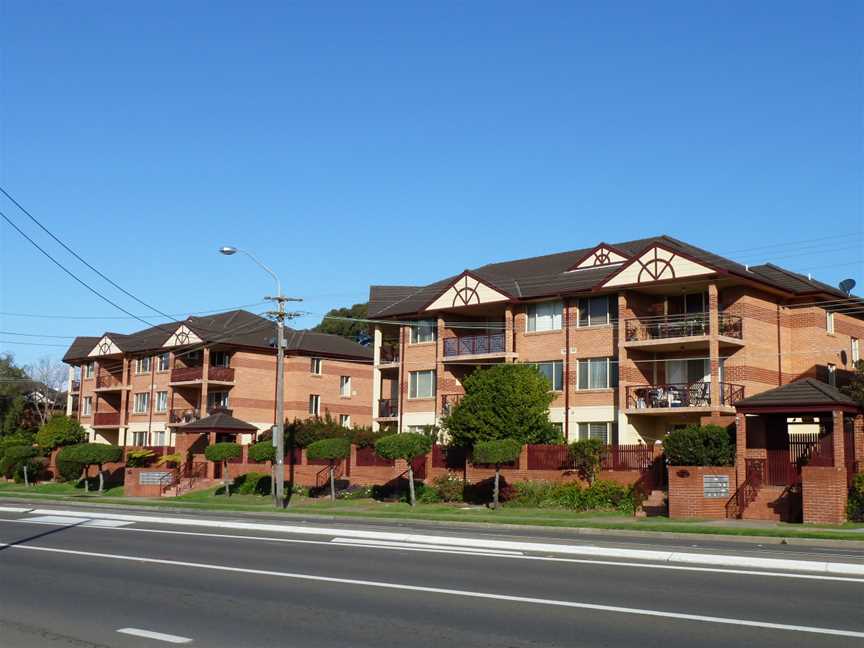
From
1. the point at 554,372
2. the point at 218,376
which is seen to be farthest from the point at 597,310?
the point at 218,376

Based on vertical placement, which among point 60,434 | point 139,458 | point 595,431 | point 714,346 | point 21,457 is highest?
point 714,346

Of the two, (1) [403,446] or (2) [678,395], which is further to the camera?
(2) [678,395]

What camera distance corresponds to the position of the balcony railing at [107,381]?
71.1m

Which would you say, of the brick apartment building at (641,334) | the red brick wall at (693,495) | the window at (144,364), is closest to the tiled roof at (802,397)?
the red brick wall at (693,495)

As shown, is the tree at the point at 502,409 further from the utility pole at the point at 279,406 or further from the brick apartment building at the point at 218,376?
the brick apartment building at the point at 218,376

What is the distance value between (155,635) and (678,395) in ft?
103

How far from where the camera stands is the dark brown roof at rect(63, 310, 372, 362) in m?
61.7

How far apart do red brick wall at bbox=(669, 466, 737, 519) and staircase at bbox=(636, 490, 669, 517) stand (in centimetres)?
174

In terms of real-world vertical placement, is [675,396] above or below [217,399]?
below

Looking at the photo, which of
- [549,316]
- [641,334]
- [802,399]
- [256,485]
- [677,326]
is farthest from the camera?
[256,485]

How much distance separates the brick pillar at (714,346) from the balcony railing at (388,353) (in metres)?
18.8

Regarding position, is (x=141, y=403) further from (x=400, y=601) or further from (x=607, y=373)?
(x=400, y=601)

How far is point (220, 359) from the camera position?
61938 millimetres

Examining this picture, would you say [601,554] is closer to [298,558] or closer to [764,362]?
[298,558]
